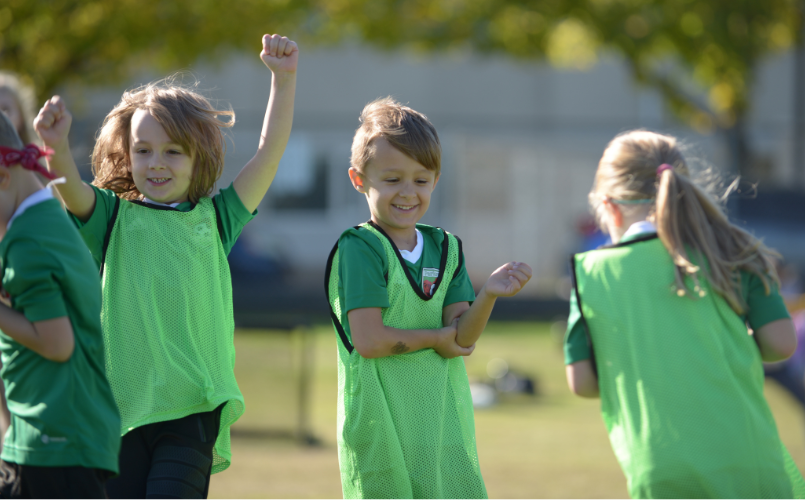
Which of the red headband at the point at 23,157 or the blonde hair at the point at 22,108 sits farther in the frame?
the blonde hair at the point at 22,108

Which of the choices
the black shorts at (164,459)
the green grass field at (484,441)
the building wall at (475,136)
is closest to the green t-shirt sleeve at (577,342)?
the black shorts at (164,459)

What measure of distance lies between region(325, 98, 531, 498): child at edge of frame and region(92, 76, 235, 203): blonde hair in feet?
1.77

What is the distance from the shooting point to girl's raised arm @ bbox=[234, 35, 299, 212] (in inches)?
115

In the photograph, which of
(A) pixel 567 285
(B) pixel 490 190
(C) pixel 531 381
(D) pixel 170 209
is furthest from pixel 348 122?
(D) pixel 170 209

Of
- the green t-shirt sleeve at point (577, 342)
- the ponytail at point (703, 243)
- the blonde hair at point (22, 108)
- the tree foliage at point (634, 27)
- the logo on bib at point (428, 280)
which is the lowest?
the green t-shirt sleeve at point (577, 342)

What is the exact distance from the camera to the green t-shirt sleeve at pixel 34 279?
2041mm

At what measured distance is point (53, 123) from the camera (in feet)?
8.11

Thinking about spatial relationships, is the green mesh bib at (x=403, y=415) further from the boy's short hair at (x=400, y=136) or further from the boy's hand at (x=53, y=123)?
the boy's hand at (x=53, y=123)

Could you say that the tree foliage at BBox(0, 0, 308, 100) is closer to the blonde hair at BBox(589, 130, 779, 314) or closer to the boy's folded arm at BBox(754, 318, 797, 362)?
the blonde hair at BBox(589, 130, 779, 314)

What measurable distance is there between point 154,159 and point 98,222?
0.90 ft

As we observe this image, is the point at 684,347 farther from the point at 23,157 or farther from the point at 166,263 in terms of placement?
the point at 23,157

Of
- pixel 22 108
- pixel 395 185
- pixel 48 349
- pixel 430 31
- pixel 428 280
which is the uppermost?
pixel 430 31

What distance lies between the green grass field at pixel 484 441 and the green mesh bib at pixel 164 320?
233cm

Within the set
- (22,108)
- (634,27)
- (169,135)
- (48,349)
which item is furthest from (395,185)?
(634,27)
